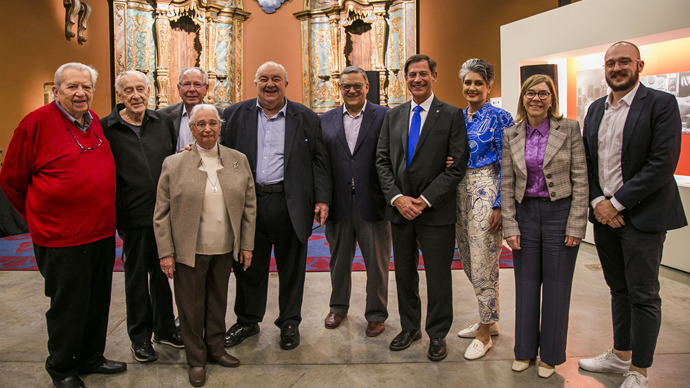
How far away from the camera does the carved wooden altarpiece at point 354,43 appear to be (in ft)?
31.6

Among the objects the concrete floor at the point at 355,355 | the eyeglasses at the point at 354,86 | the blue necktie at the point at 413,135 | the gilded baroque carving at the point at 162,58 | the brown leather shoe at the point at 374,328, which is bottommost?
the concrete floor at the point at 355,355

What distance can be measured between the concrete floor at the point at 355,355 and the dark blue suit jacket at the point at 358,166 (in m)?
0.81

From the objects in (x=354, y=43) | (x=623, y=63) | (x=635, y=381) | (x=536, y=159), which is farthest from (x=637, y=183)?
(x=354, y=43)

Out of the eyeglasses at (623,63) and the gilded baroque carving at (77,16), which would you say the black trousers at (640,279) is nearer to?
the eyeglasses at (623,63)

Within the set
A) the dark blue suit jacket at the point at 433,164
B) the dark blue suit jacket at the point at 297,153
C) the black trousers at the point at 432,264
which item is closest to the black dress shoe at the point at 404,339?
the black trousers at the point at 432,264

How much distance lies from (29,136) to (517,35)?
4.98m

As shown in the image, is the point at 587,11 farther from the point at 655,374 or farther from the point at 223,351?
the point at 223,351

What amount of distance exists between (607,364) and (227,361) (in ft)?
6.62

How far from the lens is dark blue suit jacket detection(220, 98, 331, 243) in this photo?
282cm

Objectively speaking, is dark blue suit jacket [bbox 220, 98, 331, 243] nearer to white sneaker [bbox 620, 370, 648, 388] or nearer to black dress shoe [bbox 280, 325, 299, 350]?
black dress shoe [bbox 280, 325, 299, 350]

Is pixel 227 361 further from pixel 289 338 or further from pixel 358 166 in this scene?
pixel 358 166

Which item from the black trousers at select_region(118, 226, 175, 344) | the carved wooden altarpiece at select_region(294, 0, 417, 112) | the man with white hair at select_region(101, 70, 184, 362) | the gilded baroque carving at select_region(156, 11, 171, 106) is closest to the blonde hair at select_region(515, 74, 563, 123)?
the man with white hair at select_region(101, 70, 184, 362)

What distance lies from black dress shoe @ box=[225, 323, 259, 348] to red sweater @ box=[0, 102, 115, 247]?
1007mm

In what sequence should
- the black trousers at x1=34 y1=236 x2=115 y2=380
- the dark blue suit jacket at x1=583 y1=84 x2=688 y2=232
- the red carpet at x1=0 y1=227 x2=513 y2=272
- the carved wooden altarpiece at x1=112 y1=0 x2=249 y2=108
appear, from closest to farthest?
1. the dark blue suit jacket at x1=583 y1=84 x2=688 y2=232
2. the black trousers at x1=34 y1=236 x2=115 y2=380
3. the red carpet at x1=0 y1=227 x2=513 y2=272
4. the carved wooden altarpiece at x1=112 y1=0 x2=249 y2=108
